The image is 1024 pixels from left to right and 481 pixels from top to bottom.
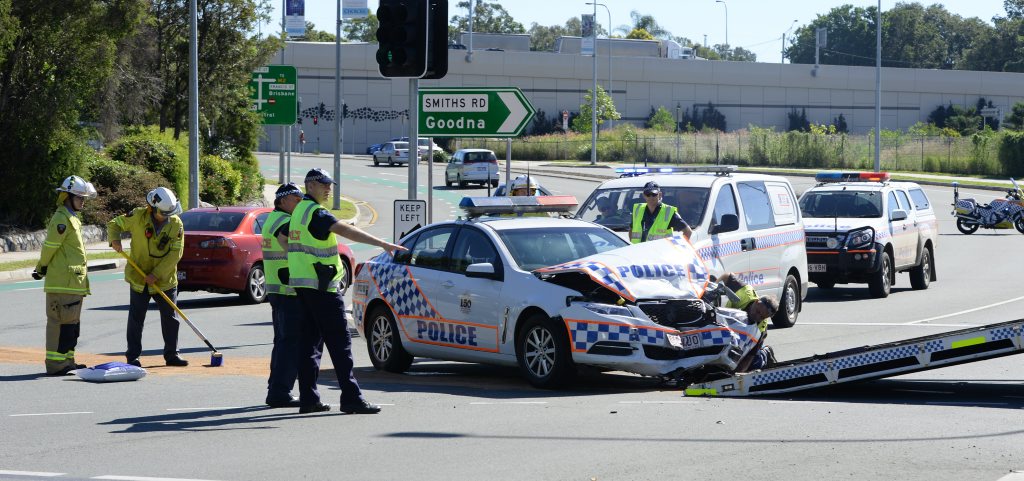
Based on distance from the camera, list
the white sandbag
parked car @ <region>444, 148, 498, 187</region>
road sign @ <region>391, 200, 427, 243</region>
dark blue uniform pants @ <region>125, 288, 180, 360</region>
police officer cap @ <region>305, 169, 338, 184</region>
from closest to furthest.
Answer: police officer cap @ <region>305, 169, 338, 184</region> → the white sandbag → dark blue uniform pants @ <region>125, 288, 180, 360</region> → road sign @ <region>391, 200, 427, 243</region> → parked car @ <region>444, 148, 498, 187</region>

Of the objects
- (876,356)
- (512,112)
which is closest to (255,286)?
(512,112)

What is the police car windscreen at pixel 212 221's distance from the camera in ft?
63.3

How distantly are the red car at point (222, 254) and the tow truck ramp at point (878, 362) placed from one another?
939cm

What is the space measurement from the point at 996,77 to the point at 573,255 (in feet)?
344

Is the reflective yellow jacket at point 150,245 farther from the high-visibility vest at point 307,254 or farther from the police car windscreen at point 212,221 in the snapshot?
the police car windscreen at point 212,221

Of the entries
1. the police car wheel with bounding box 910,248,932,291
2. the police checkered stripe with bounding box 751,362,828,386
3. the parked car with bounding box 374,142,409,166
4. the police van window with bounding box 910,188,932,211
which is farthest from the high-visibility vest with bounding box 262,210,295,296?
the parked car with bounding box 374,142,409,166

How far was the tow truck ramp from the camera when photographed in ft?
31.6

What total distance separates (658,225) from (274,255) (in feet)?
18.7

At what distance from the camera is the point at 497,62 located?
98.2 meters

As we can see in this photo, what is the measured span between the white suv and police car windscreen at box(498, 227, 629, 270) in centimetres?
283

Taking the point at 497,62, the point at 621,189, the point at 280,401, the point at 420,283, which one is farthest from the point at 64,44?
the point at 497,62

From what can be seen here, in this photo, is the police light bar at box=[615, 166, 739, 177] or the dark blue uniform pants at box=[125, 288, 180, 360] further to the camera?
the police light bar at box=[615, 166, 739, 177]

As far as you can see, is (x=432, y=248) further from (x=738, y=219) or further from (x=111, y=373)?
(x=738, y=219)

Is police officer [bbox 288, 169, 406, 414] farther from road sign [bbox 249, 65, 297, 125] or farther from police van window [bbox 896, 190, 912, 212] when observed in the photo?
road sign [bbox 249, 65, 297, 125]
